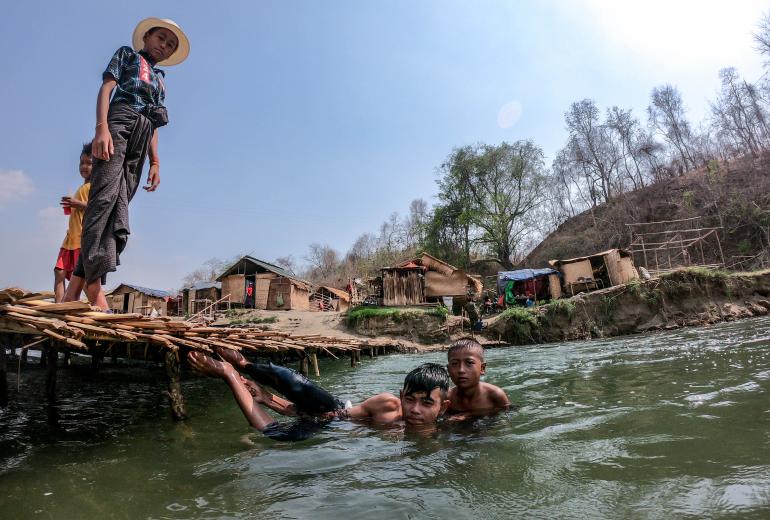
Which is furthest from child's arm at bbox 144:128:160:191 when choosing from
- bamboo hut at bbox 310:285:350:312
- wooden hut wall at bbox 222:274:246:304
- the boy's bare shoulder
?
bamboo hut at bbox 310:285:350:312

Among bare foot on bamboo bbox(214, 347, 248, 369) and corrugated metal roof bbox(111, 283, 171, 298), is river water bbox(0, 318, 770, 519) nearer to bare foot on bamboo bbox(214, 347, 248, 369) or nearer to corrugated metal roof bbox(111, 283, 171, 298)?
bare foot on bamboo bbox(214, 347, 248, 369)

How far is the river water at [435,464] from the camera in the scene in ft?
6.11

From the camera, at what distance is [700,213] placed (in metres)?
33.0

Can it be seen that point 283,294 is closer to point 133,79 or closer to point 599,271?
point 599,271

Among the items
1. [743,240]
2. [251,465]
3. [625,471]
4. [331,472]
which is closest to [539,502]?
[625,471]

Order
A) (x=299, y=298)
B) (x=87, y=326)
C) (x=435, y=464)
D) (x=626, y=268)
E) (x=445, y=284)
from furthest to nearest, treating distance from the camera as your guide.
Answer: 1. (x=299, y=298)
2. (x=445, y=284)
3. (x=626, y=268)
4. (x=87, y=326)
5. (x=435, y=464)

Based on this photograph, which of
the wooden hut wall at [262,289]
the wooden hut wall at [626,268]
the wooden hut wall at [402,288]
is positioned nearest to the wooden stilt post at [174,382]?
the wooden hut wall at [402,288]

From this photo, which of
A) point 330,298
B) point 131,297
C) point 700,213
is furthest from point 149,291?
point 700,213

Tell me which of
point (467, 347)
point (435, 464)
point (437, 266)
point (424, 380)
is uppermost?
point (437, 266)

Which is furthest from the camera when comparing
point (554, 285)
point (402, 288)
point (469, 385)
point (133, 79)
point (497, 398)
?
point (402, 288)

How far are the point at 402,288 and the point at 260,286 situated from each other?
12.3 metres

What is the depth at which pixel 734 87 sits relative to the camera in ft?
129

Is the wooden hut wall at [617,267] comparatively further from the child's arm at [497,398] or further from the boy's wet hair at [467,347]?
the boy's wet hair at [467,347]

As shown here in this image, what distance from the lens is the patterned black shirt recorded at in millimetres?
3752
